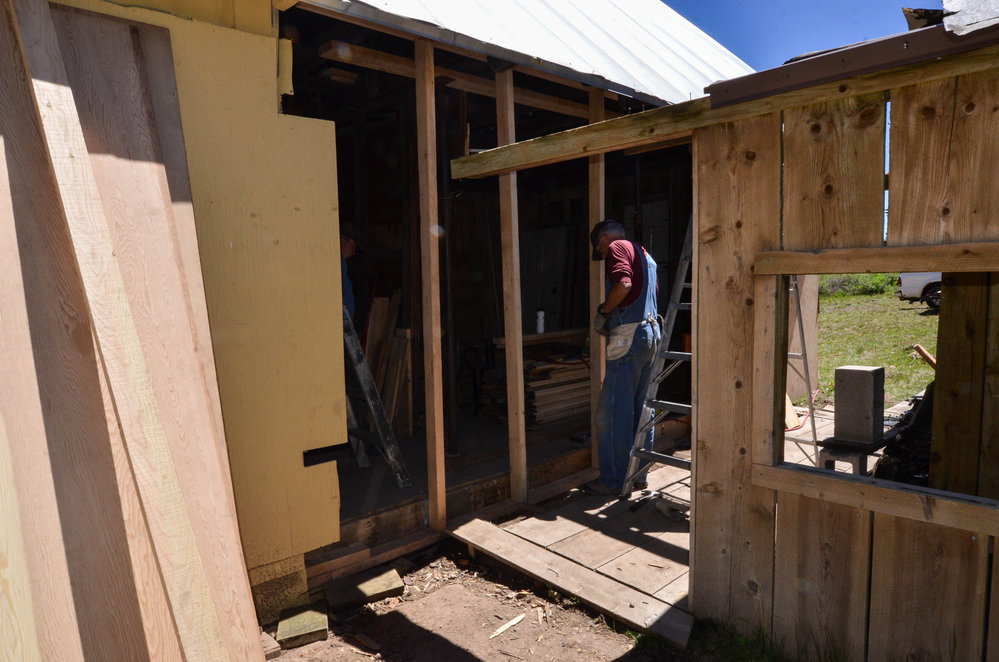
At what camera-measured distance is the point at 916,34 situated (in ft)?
7.18

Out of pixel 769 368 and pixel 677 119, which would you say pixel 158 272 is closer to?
pixel 677 119

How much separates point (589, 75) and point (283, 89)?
215 cm

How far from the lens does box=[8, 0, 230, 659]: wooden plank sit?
2076 millimetres

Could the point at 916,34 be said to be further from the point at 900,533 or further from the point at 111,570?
the point at 111,570

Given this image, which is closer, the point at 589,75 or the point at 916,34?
the point at 916,34

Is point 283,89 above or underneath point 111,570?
above

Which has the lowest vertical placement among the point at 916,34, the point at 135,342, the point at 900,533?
the point at 900,533

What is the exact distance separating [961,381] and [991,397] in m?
0.15

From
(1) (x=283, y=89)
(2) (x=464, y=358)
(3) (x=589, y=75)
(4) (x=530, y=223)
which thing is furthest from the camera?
(4) (x=530, y=223)

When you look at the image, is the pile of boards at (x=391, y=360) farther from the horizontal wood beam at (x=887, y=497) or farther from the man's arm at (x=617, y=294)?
the horizontal wood beam at (x=887, y=497)

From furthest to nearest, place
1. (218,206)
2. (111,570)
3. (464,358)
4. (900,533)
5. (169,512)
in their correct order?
(464,358)
(218,206)
(900,533)
(111,570)
(169,512)

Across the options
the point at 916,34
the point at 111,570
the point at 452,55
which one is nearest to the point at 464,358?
the point at 452,55

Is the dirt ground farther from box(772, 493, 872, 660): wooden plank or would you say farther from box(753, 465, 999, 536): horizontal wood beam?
box(753, 465, 999, 536): horizontal wood beam

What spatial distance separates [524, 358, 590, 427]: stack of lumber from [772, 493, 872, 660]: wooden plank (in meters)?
3.72
